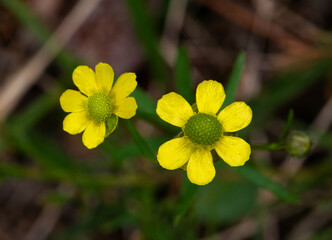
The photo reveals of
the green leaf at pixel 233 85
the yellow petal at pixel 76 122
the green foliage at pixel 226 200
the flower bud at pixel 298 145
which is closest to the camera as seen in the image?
the yellow petal at pixel 76 122

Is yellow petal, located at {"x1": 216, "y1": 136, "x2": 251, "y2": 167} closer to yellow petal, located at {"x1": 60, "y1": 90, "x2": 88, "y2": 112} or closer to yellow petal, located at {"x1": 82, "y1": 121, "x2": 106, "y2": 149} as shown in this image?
yellow petal, located at {"x1": 82, "y1": 121, "x2": 106, "y2": 149}

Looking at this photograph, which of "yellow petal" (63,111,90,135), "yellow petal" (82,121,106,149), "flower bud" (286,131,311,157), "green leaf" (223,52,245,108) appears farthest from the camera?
"green leaf" (223,52,245,108)

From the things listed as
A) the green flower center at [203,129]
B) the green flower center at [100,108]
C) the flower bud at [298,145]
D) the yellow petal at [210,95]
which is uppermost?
the flower bud at [298,145]

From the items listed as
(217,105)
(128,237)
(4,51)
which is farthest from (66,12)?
(217,105)

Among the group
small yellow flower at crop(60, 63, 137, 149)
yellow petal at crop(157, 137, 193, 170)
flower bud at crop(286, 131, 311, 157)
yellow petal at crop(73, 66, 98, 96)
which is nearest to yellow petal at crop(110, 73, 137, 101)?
small yellow flower at crop(60, 63, 137, 149)

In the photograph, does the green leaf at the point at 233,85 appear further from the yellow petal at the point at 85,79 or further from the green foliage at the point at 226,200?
the green foliage at the point at 226,200

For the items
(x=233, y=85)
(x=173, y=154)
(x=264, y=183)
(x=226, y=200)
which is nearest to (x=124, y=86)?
(x=173, y=154)

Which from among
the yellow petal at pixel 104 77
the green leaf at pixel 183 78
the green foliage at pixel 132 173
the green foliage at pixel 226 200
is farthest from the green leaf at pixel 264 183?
the green foliage at pixel 226 200

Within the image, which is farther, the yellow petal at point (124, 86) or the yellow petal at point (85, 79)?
the yellow petal at point (85, 79)
